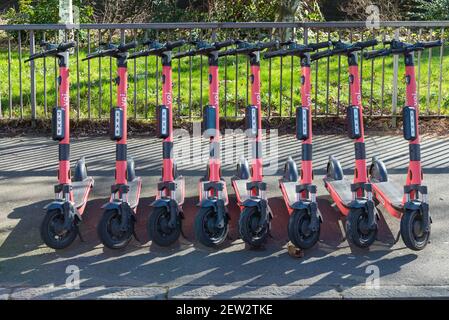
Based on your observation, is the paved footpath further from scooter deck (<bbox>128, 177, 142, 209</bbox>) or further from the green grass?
the green grass

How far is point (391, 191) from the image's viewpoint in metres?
7.10

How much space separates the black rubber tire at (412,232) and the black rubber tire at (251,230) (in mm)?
1032

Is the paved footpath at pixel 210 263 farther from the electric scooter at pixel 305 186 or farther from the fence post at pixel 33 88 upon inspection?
the fence post at pixel 33 88

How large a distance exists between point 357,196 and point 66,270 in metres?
2.34

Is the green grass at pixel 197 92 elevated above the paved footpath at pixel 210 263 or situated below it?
above

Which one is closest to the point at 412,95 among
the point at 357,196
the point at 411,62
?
the point at 411,62

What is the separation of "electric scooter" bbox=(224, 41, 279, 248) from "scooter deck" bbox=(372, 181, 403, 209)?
3.50 ft

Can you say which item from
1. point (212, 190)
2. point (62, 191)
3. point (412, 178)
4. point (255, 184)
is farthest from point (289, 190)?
point (62, 191)

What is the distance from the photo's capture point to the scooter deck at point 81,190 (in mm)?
6935

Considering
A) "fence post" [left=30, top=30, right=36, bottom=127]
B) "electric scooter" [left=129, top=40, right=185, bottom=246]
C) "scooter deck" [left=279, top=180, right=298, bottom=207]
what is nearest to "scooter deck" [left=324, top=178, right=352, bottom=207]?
"scooter deck" [left=279, top=180, right=298, bottom=207]

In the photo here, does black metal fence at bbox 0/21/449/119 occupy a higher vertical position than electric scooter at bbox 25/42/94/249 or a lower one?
higher

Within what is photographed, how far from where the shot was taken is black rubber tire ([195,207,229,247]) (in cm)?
625

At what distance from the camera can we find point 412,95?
252 inches

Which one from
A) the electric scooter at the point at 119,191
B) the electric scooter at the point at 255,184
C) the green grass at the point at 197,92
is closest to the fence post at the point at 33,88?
the green grass at the point at 197,92
